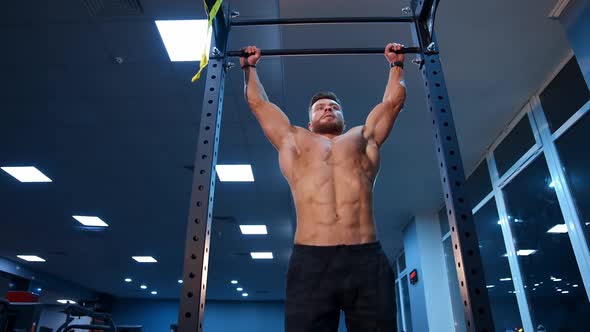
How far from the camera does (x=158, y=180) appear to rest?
4809 mm

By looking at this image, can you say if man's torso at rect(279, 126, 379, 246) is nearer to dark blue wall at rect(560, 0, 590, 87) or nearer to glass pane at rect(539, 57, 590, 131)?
dark blue wall at rect(560, 0, 590, 87)

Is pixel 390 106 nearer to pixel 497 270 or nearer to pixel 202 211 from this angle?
pixel 202 211

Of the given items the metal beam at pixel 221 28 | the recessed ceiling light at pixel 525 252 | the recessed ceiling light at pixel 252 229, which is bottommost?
the recessed ceiling light at pixel 525 252

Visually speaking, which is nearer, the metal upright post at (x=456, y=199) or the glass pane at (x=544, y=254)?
the metal upright post at (x=456, y=199)

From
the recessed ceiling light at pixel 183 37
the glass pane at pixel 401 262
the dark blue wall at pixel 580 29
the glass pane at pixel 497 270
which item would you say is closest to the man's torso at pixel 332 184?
the recessed ceiling light at pixel 183 37

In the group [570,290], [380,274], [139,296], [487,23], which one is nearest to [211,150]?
[380,274]

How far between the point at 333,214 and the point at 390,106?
0.55 metres

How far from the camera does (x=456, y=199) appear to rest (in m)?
1.19

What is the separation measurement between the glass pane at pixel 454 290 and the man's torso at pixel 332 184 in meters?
4.26

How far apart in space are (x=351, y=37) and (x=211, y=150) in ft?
5.96

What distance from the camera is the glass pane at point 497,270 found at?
12.7ft

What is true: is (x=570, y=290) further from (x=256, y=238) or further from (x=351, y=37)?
(x=256, y=238)

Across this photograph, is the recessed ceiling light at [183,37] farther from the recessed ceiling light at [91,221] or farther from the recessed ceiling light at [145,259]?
the recessed ceiling light at [145,259]

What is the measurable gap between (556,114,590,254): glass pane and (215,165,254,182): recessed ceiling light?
295 cm
